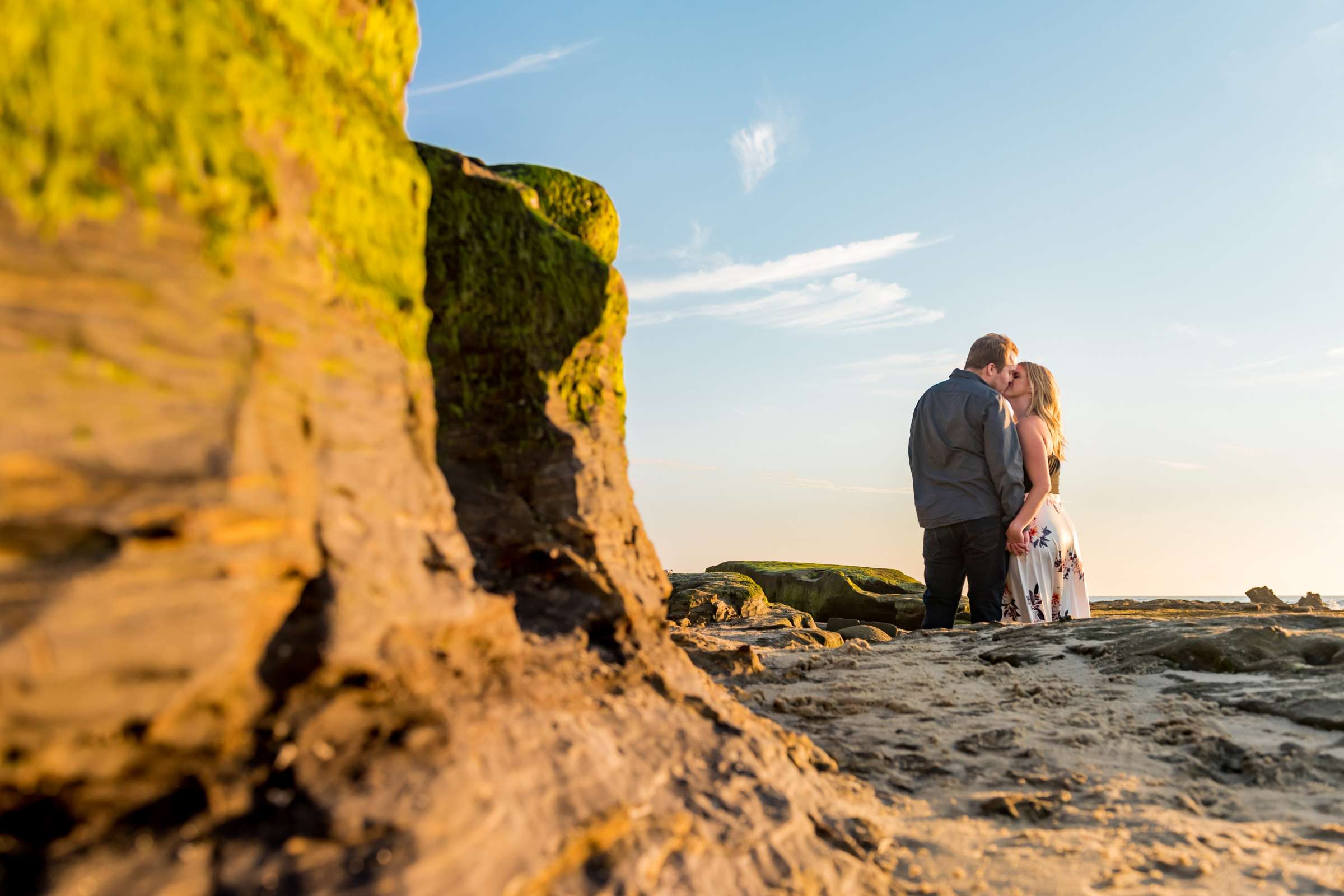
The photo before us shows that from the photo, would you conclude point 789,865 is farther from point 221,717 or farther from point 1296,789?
point 1296,789

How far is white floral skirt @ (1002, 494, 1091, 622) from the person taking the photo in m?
6.21

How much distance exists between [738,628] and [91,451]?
5598 mm

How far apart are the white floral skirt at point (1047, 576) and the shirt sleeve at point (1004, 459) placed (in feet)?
0.81

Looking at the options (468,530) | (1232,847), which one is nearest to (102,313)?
(468,530)

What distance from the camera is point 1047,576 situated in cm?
629

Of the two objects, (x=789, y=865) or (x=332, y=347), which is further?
(x=789, y=865)

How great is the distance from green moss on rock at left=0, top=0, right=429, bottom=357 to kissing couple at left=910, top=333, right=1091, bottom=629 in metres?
4.91

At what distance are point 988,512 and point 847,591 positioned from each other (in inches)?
155

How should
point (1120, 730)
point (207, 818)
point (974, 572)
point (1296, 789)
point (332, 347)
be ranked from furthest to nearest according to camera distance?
point (974, 572) → point (1120, 730) → point (1296, 789) → point (332, 347) → point (207, 818)

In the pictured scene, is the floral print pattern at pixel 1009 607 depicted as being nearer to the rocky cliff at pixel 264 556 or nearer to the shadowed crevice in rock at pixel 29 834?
the rocky cliff at pixel 264 556

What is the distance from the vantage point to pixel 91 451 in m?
1.32

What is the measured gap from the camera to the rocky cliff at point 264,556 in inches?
50.9

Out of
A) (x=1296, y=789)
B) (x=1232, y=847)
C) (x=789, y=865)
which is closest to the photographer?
(x=789, y=865)

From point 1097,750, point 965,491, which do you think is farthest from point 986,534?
point 1097,750
